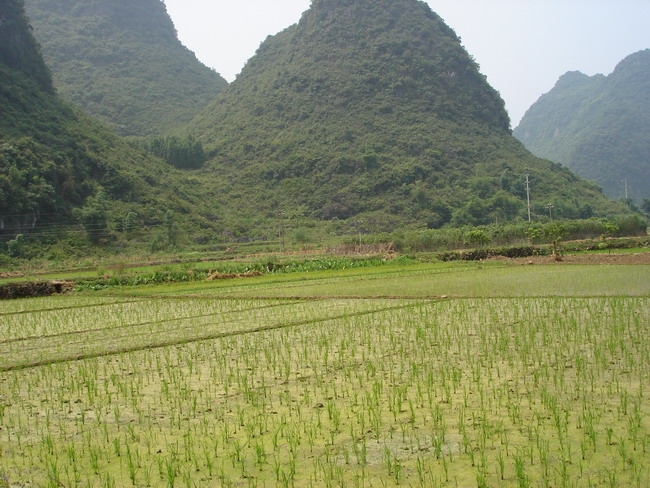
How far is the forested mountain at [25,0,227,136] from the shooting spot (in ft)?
269

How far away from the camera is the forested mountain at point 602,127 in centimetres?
8781

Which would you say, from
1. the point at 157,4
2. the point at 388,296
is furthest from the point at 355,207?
the point at 157,4

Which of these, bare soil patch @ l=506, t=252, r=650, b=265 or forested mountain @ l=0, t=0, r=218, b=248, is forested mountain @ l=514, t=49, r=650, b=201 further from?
bare soil patch @ l=506, t=252, r=650, b=265

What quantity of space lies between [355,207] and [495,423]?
173 feet

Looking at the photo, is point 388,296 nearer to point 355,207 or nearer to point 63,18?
point 355,207

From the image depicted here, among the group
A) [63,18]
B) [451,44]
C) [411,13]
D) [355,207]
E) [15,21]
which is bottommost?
[355,207]

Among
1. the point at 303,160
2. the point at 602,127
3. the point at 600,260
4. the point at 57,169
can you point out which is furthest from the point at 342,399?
the point at 602,127

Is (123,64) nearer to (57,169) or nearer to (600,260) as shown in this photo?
(57,169)

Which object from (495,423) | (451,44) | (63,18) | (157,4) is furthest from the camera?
(157,4)

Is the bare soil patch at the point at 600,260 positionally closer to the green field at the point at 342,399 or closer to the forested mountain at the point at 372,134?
the green field at the point at 342,399

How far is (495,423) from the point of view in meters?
4.93

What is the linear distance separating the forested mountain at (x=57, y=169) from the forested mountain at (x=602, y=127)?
62.0m

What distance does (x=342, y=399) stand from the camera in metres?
5.96

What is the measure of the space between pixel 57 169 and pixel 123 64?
5886 centimetres
